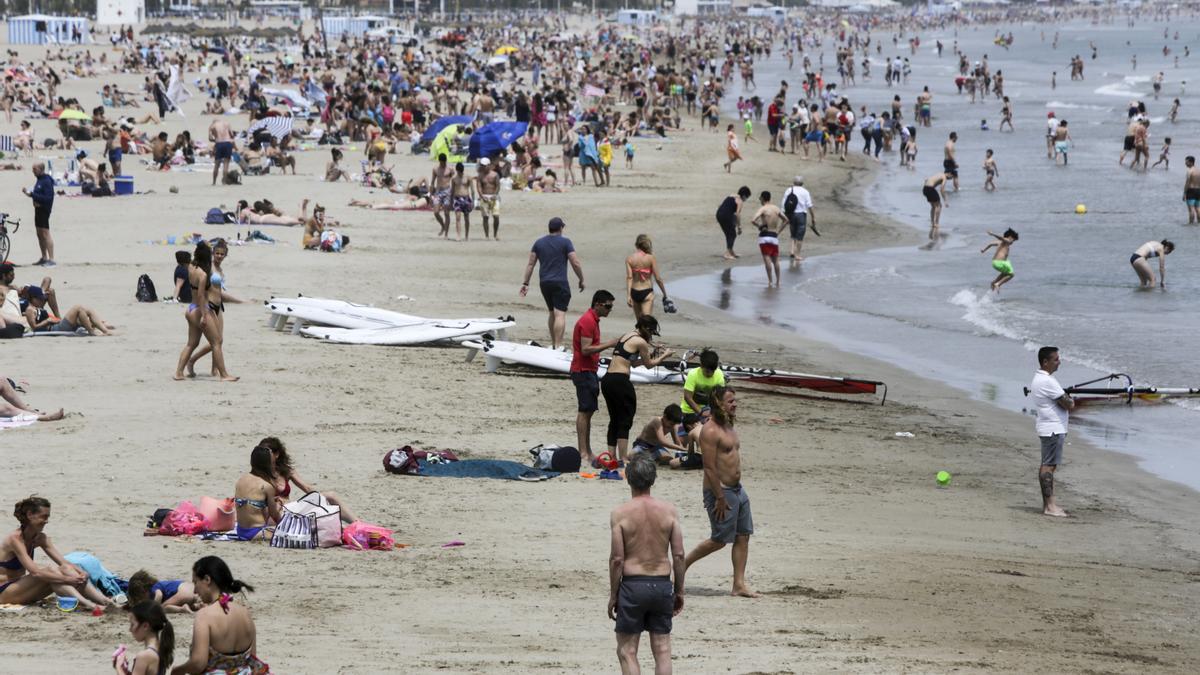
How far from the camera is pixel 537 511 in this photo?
33.9 ft

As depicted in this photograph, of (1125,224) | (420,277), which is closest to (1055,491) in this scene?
(420,277)

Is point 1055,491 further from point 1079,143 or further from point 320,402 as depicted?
point 1079,143

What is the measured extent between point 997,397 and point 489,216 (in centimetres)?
1179

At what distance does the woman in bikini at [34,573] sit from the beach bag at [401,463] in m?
3.38

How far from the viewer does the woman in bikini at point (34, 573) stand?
306 inches

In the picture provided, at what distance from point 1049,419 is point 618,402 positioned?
327cm

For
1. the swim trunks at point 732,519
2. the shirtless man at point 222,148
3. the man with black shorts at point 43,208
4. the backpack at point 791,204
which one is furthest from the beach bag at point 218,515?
the shirtless man at point 222,148

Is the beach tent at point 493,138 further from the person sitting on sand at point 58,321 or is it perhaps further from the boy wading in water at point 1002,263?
the person sitting on sand at point 58,321

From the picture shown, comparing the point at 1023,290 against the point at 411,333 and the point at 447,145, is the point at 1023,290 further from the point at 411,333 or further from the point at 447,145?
the point at 447,145

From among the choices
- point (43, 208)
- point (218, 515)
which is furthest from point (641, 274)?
point (43, 208)

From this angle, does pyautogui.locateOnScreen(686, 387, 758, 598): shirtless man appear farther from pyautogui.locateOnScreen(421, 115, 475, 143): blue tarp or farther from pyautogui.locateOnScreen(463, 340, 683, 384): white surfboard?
pyautogui.locateOnScreen(421, 115, 475, 143): blue tarp

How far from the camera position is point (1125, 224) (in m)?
30.5

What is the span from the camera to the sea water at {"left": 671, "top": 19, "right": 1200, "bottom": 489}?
1677 centimetres

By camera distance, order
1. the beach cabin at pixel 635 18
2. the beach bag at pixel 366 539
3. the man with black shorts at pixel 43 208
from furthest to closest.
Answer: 1. the beach cabin at pixel 635 18
2. the man with black shorts at pixel 43 208
3. the beach bag at pixel 366 539
